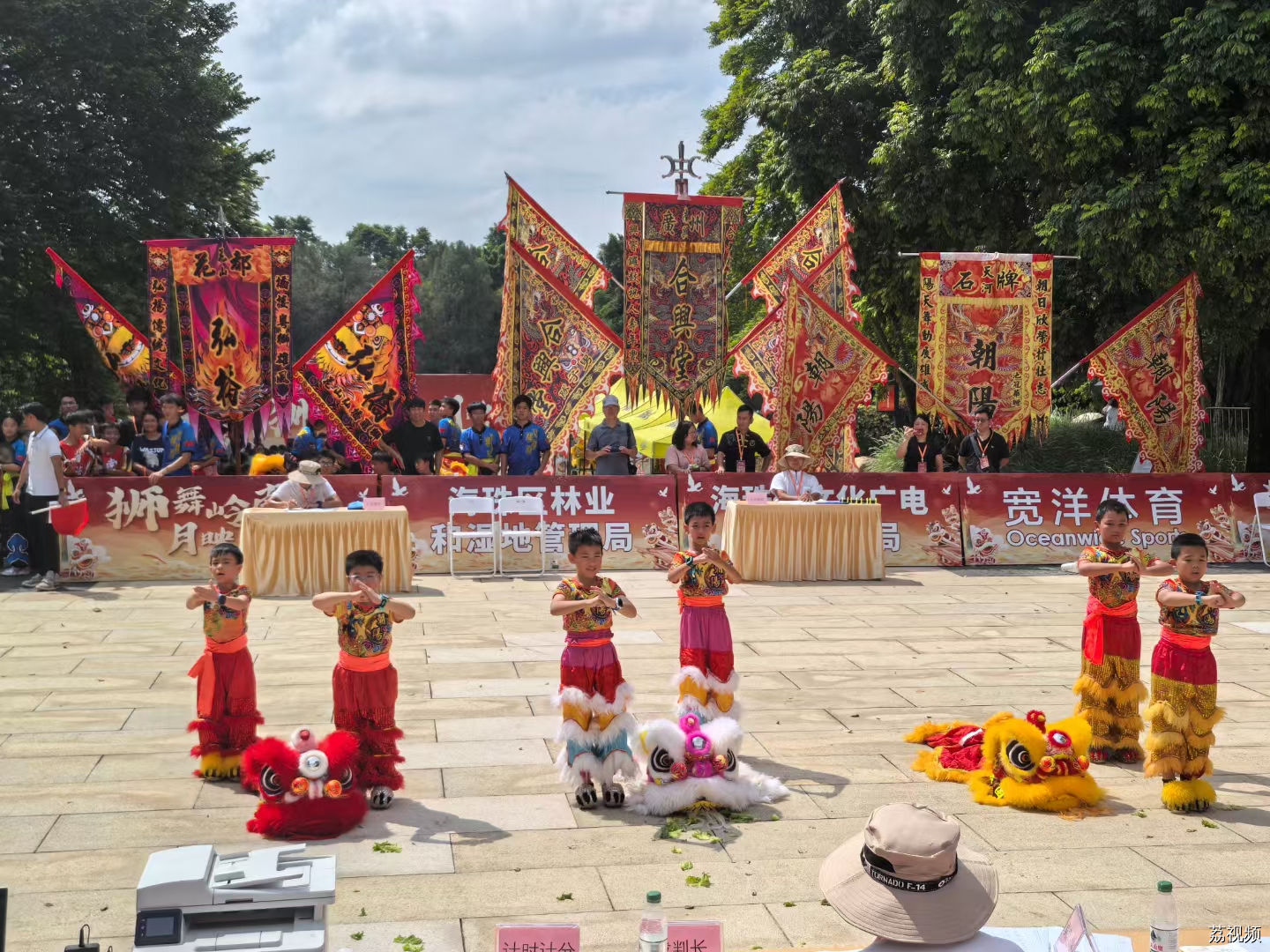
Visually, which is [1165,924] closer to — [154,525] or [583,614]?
[583,614]

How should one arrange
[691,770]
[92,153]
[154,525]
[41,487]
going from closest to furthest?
[691,770] → [41,487] → [154,525] → [92,153]

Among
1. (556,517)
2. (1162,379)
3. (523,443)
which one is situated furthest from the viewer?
(1162,379)

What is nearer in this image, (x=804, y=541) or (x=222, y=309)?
(x=804, y=541)

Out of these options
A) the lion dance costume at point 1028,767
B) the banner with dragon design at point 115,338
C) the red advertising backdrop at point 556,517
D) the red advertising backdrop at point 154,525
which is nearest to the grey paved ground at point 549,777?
the lion dance costume at point 1028,767

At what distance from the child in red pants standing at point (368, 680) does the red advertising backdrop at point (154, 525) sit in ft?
24.9

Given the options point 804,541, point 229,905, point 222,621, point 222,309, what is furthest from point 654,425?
point 229,905

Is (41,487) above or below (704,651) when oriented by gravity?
above

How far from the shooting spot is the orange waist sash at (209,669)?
674 centimetres

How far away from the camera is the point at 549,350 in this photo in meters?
15.0

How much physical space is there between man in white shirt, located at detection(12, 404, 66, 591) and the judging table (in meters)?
1.91

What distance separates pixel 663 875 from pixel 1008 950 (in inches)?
103

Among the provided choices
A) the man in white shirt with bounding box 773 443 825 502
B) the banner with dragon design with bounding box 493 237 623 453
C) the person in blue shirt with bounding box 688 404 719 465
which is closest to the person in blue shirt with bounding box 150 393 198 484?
the banner with dragon design with bounding box 493 237 623 453

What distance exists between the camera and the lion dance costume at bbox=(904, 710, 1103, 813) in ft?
20.9

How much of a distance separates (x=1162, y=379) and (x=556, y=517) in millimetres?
7471
